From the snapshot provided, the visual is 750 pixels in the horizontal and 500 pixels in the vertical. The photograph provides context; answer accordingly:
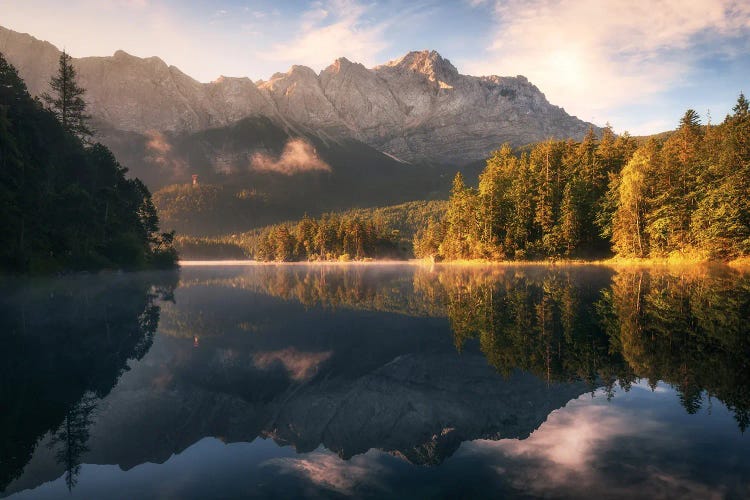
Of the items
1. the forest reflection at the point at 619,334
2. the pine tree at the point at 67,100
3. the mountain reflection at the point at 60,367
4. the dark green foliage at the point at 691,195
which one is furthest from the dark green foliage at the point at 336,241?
the forest reflection at the point at 619,334

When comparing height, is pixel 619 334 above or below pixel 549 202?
below

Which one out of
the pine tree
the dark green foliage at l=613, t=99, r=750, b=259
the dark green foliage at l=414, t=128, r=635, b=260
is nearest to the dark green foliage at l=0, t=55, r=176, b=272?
the pine tree

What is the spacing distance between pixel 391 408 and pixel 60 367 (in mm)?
10111

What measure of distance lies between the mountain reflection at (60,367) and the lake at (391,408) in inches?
2.6

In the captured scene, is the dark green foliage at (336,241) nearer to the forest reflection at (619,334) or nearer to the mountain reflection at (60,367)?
the mountain reflection at (60,367)

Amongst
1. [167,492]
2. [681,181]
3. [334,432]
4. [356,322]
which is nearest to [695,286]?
[356,322]

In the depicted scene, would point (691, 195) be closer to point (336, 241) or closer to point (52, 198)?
point (52, 198)

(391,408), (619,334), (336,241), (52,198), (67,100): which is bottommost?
(391,408)

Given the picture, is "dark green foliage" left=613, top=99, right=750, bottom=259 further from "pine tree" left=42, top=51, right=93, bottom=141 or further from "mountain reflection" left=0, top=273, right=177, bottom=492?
"pine tree" left=42, top=51, right=93, bottom=141

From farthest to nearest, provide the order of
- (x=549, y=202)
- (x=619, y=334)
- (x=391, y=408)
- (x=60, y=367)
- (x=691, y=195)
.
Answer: (x=549, y=202) → (x=691, y=195) → (x=619, y=334) → (x=60, y=367) → (x=391, y=408)

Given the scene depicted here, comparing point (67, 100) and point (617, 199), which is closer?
point (617, 199)

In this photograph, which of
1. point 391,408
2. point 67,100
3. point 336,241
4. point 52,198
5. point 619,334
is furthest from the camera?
point 336,241

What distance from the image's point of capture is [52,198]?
5547 centimetres

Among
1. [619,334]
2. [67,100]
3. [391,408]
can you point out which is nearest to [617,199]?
[619,334]
